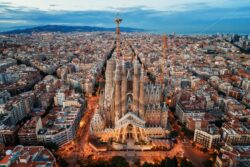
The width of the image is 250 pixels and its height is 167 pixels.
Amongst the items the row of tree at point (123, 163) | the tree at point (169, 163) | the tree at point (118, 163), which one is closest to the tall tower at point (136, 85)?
the row of tree at point (123, 163)

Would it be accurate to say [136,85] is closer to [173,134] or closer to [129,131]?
[129,131]

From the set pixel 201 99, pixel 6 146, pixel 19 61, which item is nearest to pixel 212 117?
pixel 201 99

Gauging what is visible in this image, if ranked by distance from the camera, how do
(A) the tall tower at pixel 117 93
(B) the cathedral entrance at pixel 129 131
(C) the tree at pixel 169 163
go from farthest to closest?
1. (B) the cathedral entrance at pixel 129 131
2. (A) the tall tower at pixel 117 93
3. (C) the tree at pixel 169 163

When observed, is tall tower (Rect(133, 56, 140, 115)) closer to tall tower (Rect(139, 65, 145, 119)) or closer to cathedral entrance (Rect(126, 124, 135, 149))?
tall tower (Rect(139, 65, 145, 119))

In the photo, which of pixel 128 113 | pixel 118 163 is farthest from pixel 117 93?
pixel 118 163

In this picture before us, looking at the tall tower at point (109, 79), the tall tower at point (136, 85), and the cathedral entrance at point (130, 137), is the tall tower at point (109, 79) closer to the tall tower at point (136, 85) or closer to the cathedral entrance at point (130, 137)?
the tall tower at point (136, 85)

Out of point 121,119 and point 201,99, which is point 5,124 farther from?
point 201,99

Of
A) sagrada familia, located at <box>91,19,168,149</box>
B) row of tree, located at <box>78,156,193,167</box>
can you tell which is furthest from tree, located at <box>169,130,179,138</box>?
row of tree, located at <box>78,156,193,167</box>

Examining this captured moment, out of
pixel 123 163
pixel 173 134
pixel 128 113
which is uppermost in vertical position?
pixel 128 113

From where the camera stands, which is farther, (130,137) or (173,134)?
(173,134)
